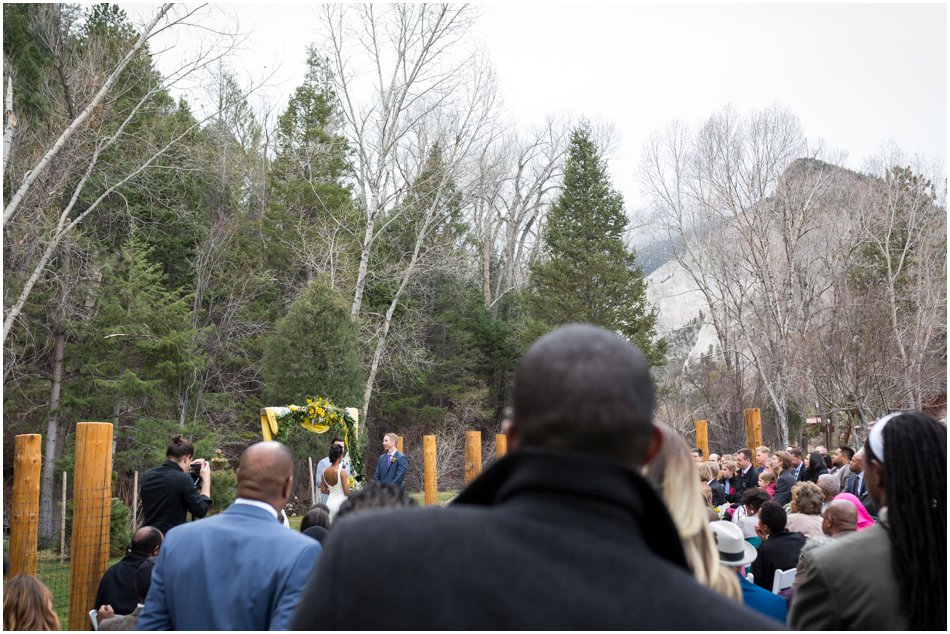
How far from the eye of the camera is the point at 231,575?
3104mm

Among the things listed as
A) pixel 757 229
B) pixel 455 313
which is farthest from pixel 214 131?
pixel 757 229

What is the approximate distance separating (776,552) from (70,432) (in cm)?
2031

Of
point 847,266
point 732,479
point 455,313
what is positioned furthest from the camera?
point 455,313

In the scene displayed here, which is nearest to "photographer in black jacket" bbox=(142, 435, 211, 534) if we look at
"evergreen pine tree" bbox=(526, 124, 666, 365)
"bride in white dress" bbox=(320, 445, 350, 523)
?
"bride in white dress" bbox=(320, 445, 350, 523)

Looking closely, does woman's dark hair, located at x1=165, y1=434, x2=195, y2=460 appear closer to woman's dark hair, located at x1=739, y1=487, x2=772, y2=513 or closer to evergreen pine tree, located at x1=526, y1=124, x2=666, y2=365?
woman's dark hair, located at x1=739, y1=487, x2=772, y2=513

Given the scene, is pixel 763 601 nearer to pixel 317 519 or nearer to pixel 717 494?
pixel 317 519

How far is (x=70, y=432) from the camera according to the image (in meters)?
21.6

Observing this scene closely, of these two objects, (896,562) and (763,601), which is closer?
(896,562)

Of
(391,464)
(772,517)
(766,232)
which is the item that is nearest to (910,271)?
(766,232)

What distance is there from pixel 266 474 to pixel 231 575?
432 mm

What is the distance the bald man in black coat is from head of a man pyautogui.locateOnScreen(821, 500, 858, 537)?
350cm

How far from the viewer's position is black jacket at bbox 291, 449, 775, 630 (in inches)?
46.6

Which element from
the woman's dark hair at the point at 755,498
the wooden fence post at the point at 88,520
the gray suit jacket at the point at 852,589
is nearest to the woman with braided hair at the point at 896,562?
the gray suit jacket at the point at 852,589

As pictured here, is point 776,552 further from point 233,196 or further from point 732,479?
point 233,196
